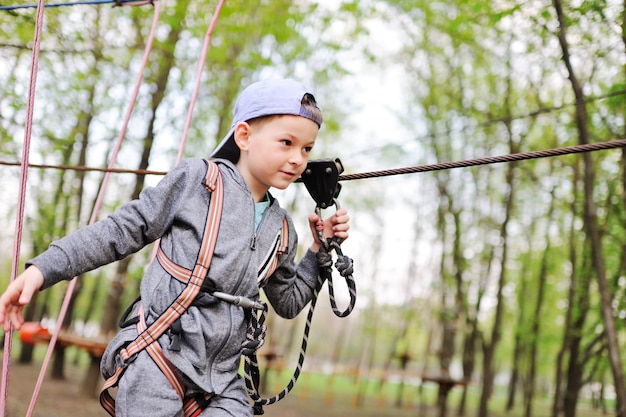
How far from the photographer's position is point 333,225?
7.57ft

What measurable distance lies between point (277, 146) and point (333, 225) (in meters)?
0.46

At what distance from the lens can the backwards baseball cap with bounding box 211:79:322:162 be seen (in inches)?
77.8

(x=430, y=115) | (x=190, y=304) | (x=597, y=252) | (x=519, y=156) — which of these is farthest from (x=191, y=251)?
(x=430, y=115)

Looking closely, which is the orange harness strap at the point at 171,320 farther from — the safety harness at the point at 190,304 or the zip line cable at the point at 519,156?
the zip line cable at the point at 519,156

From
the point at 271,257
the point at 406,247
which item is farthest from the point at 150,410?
the point at 406,247

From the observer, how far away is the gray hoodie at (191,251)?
1804 mm

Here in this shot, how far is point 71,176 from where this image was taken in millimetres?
14109

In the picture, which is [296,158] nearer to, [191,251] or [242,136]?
[242,136]

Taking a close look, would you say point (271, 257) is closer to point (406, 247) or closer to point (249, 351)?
point (249, 351)

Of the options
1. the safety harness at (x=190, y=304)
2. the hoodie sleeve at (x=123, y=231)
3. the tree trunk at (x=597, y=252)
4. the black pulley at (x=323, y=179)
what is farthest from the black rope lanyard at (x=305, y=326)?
the tree trunk at (x=597, y=252)

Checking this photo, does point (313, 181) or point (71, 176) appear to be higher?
point (71, 176)

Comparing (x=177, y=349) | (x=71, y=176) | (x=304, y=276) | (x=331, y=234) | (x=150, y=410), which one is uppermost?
(x=71, y=176)

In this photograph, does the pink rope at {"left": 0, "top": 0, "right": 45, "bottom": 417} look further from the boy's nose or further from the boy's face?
the boy's nose

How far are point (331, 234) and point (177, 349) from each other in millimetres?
793
